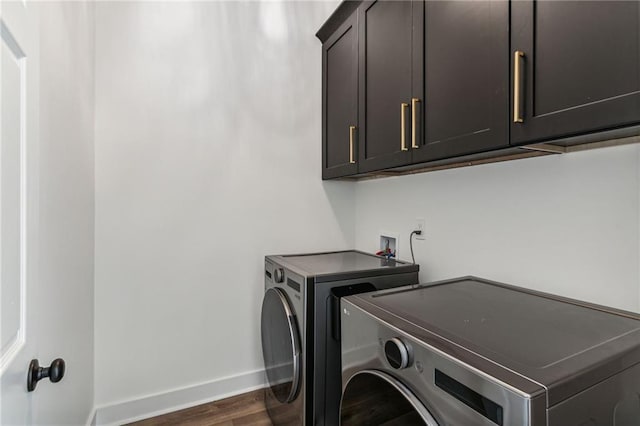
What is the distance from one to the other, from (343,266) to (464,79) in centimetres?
97

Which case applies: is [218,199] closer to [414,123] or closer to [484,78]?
[414,123]

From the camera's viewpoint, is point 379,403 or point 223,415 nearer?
point 379,403

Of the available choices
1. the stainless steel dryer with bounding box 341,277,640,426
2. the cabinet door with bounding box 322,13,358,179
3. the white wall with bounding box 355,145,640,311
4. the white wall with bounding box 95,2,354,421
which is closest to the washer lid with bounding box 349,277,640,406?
the stainless steel dryer with bounding box 341,277,640,426

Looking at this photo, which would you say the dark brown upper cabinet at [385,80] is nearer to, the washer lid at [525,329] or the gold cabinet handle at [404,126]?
the gold cabinet handle at [404,126]

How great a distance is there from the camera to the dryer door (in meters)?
0.69

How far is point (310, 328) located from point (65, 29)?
1.47 metres

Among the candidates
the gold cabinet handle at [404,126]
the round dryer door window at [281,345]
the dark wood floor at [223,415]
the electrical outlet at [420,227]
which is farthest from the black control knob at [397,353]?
the dark wood floor at [223,415]

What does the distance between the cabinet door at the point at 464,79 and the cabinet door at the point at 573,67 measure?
5 cm

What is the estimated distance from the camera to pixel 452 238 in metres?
1.48

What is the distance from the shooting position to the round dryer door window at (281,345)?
1.30 m

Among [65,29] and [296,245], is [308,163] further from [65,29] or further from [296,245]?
[65,29]

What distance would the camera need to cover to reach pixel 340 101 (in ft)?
6.12

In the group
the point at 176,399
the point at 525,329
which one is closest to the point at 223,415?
the point at 176,399

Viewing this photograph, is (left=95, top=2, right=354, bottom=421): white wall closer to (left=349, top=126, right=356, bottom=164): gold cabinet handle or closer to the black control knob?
(left=349, top=126, right=356, bottom=164): gold cabinet handle
